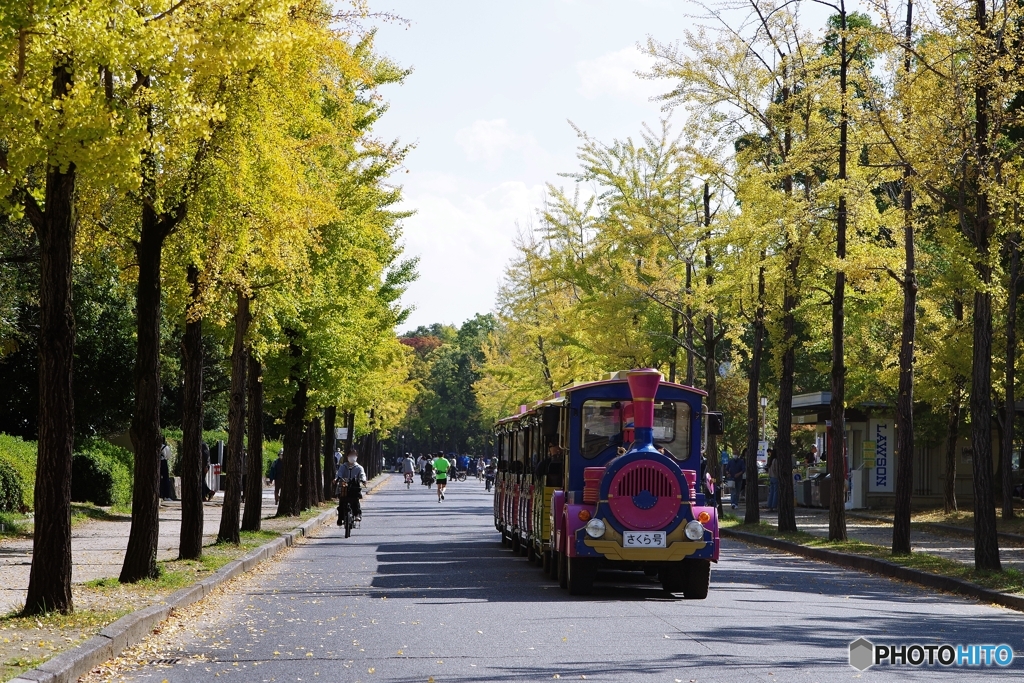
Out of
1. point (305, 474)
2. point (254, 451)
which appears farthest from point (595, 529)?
point (305, 474)

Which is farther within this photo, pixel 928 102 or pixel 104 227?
pixel 928 102

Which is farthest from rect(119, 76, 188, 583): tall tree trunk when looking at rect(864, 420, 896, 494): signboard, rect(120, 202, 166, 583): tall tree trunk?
rect(864, 420, 896, 494): signboard

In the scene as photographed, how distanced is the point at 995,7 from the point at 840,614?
944 cm

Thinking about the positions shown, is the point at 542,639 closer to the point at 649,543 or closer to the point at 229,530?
the point at 649,543

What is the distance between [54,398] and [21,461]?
16.8 m

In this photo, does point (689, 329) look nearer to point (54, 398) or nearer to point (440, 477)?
point (440, 477)

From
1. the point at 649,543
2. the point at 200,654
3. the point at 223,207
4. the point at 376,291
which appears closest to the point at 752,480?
the point at 376,291

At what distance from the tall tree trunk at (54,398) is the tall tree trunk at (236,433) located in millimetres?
10444

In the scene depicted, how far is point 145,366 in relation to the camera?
15.7 metres

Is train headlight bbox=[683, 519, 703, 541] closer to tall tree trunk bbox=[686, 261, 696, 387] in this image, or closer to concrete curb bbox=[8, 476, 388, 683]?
concrete curb bbox=[8, 476, 388, 683]

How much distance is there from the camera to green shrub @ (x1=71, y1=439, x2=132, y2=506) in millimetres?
34250

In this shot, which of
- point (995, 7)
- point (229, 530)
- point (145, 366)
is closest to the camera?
point (145, 366)

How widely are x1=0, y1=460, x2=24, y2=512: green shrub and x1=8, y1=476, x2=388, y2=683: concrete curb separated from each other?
29.1 feet

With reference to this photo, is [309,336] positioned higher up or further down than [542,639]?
higher up
